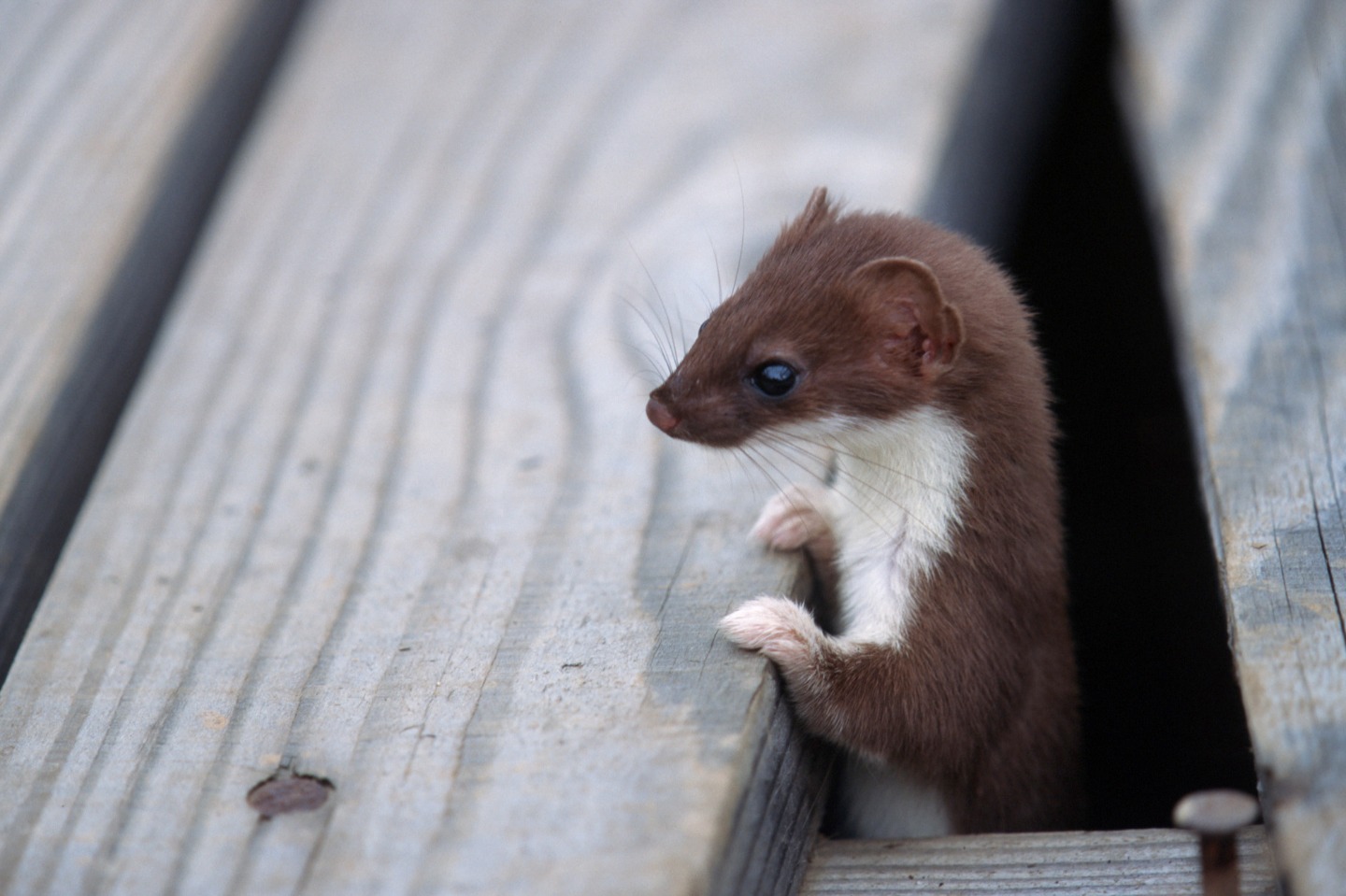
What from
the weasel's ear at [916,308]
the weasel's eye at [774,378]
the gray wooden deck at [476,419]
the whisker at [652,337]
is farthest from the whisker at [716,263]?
the weasel's ear at [916,308]

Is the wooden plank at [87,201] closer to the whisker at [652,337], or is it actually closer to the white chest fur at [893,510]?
the whisker at [652,337]

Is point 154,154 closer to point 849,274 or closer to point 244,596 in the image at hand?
point 244,596

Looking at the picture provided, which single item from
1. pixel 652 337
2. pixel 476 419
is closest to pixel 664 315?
pixel 652 337

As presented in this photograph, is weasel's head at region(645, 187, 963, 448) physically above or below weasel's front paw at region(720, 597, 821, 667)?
above

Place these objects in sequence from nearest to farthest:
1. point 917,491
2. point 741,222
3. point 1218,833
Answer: point 1218,833, point 917,491, point 741,222

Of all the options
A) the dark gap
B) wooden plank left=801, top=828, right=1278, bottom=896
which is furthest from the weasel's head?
wooden plank left=801, top=828, right=1278, bottom=896

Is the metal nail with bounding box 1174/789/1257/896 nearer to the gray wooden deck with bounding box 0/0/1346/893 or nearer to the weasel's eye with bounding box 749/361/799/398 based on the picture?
the gray wooden deck with bounding box 0/0/1346/893

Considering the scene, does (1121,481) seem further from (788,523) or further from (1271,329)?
(788,523)
